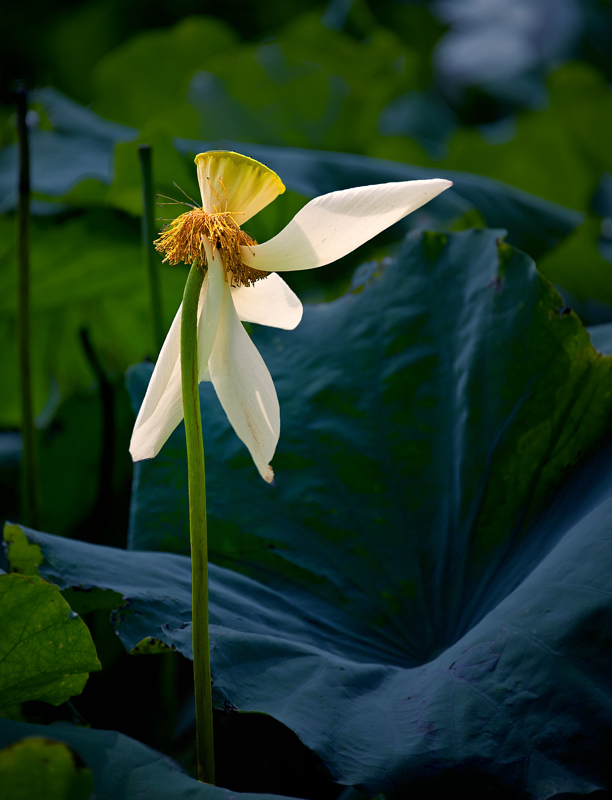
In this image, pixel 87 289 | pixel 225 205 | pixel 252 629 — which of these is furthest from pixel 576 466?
pixel 87 289

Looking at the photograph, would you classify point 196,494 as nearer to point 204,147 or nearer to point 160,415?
point 160,415

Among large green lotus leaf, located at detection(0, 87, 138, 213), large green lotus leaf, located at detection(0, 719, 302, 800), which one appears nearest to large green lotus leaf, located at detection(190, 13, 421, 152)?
large green lotus leaf, located at detection(0, 87, 138, 213)

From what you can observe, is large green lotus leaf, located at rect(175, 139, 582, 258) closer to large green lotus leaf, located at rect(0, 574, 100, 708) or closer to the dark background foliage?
the dark background foliage

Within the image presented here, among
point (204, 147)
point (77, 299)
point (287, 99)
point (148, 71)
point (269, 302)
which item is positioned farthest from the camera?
point (148, 71)

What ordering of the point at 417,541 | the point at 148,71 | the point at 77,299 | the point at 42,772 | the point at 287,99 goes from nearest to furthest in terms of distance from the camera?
the point at 42,772, the point at 417,541, the point at 77,299, the point at 287,99, the point at 148,71

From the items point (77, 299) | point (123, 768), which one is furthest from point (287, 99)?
point (123, 768)

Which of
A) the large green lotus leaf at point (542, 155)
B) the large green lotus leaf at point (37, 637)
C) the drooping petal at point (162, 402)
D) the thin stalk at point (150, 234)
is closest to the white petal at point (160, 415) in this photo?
the drooping petal at point (162, 402)

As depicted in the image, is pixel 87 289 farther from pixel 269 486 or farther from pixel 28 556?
pixel 28 556
